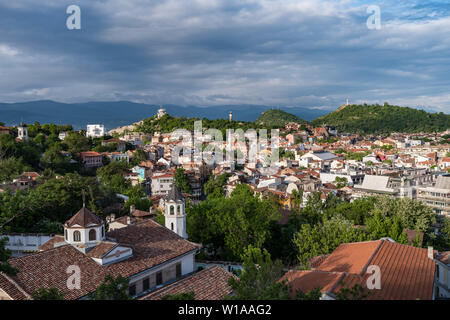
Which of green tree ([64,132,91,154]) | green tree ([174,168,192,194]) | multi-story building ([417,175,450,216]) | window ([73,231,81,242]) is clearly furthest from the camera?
green tree ([64,132,91,154])

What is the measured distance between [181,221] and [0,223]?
10947 mm

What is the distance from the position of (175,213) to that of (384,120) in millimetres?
141257

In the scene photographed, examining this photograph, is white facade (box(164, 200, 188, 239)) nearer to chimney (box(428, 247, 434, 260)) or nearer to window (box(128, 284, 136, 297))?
window (box(128, 284, 136, 297))

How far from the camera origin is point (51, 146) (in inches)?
2237

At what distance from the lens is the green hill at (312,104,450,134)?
13650cm

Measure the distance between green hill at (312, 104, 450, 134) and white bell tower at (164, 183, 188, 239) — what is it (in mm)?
123273

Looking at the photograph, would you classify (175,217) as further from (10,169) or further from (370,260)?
(10,169)

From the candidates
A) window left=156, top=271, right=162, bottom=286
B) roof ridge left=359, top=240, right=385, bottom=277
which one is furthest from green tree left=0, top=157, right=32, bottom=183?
roof ridge left=359, top=240, right=385, bottom=277

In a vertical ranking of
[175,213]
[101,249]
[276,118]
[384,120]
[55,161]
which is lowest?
[101,249]

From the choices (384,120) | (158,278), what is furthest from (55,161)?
(384,120)

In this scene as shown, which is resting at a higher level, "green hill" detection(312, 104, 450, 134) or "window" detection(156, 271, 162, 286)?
"green hill" detection(312, 104, 450, 134)

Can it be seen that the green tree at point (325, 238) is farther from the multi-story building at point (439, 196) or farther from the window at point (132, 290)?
the multi-story building at point (439, 196)

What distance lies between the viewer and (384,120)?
473 feet

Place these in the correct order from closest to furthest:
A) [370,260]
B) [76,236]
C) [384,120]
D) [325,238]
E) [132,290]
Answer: [370,260] → [132,290] → [76,236] → [325,238] → [384,120]
